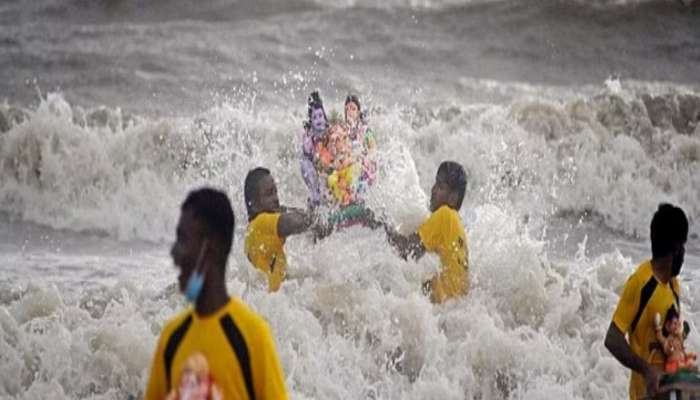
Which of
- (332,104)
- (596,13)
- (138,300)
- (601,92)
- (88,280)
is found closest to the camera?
(138,300)

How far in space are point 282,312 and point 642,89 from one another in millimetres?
6816

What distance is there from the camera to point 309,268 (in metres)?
6.79

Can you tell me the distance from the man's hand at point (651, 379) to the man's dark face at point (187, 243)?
142 centimetres

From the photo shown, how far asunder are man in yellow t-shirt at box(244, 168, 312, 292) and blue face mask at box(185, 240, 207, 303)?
271 centimetres

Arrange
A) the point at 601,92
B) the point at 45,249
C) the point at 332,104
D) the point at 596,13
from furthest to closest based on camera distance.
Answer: the point at 596,13 → the point at 601,92 → the point at 332,104 → the point at 45,249

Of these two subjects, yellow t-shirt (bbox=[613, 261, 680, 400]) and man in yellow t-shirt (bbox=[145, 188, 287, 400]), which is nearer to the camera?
man in yellow t-shirt (bbox=[145, 188, 287, 400])

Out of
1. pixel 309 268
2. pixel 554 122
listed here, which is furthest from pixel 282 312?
pixel 554 122

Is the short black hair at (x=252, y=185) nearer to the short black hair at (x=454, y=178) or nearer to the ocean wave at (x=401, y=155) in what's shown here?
the short black hair at (x=454, y=178)

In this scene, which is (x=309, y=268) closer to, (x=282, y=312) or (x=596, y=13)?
(x=282, y=312)

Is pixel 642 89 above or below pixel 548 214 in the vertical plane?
above

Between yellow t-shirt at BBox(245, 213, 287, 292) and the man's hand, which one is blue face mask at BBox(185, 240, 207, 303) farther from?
yellow t-shirt at BBox(245, 213, 287, 292)

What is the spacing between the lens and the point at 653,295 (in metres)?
3.48

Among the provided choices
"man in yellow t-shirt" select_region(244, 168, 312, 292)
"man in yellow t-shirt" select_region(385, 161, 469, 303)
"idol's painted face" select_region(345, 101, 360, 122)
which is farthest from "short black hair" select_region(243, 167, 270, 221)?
"idol's painted face" select_region(345, 101, 360, 122)

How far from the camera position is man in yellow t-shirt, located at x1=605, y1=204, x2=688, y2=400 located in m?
3.48
